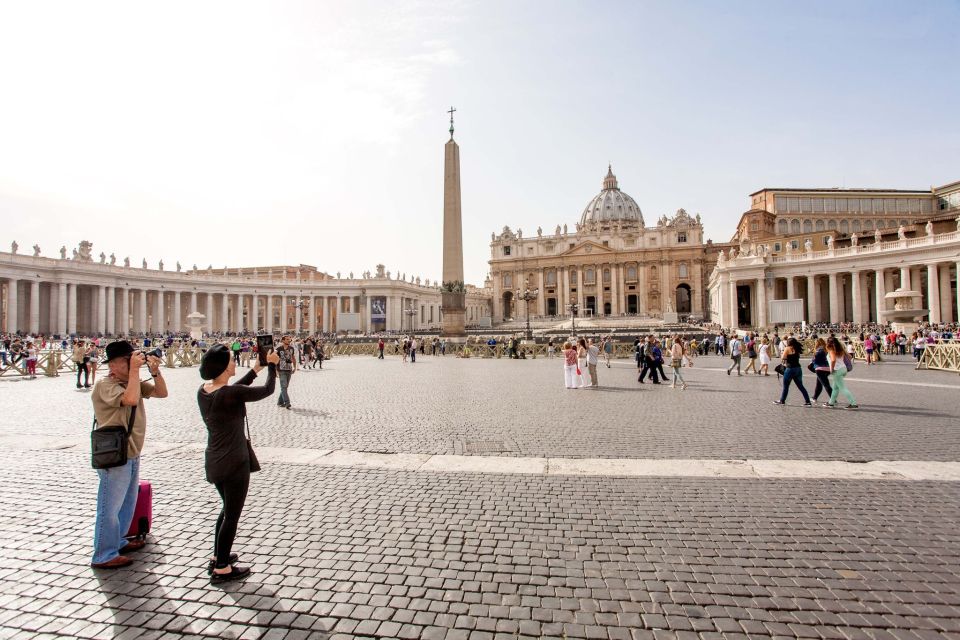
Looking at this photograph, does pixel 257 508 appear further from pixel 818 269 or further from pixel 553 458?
pixel 818 269

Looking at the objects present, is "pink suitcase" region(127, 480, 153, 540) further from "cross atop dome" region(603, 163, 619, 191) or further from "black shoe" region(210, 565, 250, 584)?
"cross atop dome" region(603, 163, 619, 191)

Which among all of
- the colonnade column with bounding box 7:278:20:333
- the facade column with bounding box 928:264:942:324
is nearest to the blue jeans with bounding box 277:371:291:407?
the facade column with bounding box 928:264:942:324

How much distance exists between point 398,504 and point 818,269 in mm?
48771

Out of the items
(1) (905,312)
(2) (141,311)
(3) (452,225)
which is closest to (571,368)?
(3) (452,225)

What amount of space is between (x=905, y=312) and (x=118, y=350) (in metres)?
35.1

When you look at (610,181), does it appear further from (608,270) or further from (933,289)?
(933,289)

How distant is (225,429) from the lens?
132 inches

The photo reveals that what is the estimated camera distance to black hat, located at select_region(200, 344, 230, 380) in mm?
3358

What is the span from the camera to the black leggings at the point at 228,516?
331cm

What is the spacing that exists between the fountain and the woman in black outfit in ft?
112

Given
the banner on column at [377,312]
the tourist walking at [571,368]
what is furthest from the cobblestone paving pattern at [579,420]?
the banner on column at [377,312]

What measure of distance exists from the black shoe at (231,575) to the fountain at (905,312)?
34.1m

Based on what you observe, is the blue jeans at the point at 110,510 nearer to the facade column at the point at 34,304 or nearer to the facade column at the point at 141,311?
the facade column at the point at 34,304

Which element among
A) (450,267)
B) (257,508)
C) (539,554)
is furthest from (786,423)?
(450,267)
